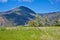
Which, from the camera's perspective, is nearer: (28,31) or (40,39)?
(40,39)

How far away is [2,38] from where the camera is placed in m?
16.0

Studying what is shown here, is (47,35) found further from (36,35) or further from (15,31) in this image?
(15,31)

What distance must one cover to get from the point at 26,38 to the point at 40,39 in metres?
1.37

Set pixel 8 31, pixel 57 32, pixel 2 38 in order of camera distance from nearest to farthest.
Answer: pixel 2 38 → pixel 8 31 → pixel 57 32

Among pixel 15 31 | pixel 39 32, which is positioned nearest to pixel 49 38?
pixel 39 32

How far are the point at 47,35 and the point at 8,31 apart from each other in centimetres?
393

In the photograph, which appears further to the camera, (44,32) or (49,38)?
(44,32)

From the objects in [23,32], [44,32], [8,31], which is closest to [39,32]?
[44,32]

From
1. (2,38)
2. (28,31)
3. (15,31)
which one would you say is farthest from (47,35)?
(2,38)

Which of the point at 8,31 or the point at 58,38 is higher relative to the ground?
the point at 8,31

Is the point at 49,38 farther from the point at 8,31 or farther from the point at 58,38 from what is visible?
the point at 8,31

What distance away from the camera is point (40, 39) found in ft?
53.0

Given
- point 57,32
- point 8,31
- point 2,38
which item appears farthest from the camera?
point 57,32

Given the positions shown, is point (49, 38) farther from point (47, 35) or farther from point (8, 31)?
point (8, 31)
